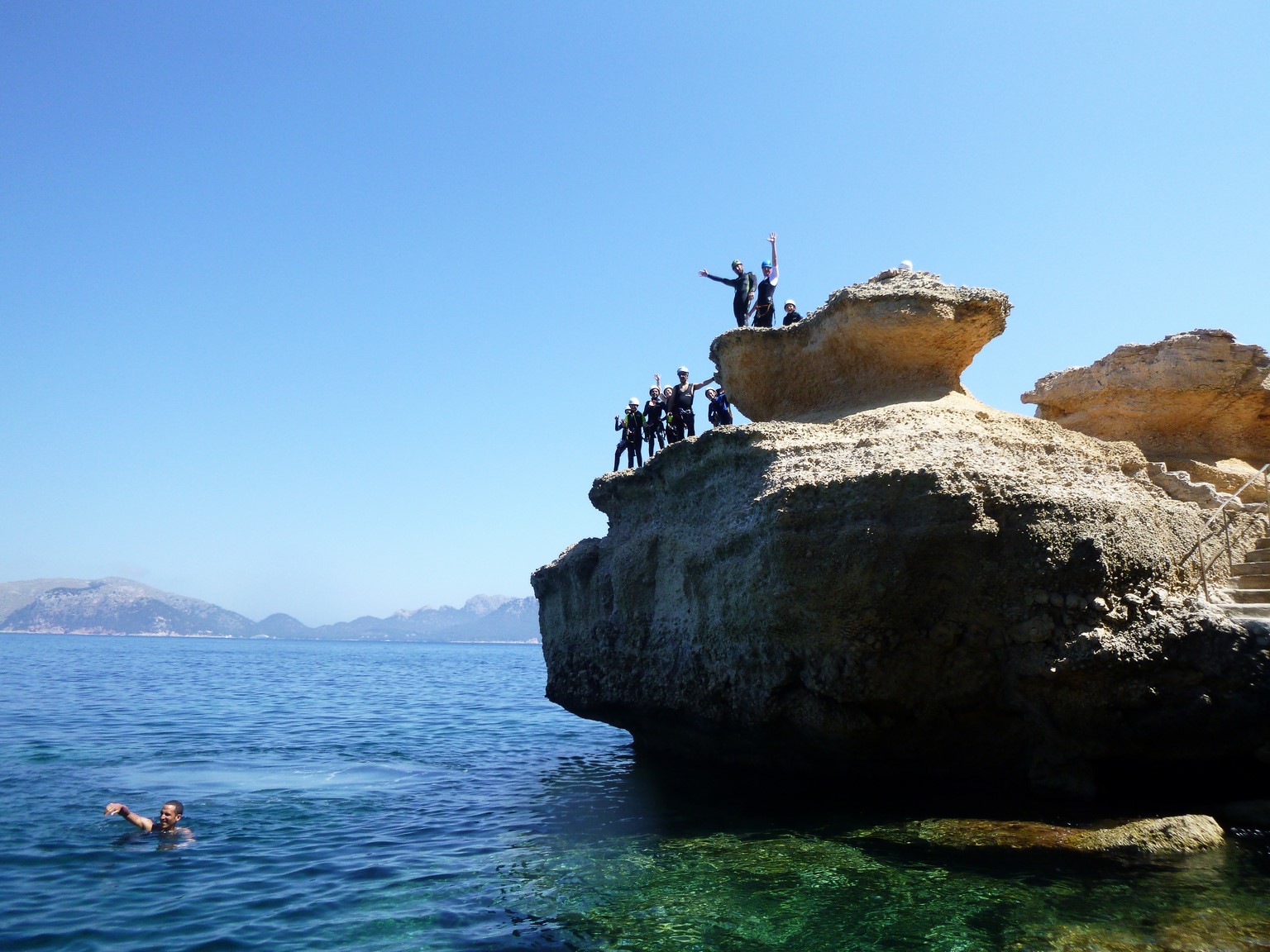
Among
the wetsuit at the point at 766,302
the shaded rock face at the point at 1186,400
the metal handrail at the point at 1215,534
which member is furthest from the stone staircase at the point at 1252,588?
the wetsuit at the point at 766,302

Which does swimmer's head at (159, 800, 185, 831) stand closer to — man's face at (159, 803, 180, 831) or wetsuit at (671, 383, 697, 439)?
man's face at (159, 803, 180, 831)

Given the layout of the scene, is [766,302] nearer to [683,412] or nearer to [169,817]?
[683,412]

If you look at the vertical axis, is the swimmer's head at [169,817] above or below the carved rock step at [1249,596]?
below

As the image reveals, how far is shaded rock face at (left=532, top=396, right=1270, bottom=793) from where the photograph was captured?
31.8 ft

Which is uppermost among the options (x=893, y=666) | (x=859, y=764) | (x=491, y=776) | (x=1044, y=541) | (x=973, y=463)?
(x=973, y=463)

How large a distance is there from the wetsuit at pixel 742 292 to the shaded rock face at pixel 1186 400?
683cm

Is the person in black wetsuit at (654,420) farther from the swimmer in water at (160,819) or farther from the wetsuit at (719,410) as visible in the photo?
the swimmer in water at (160,819)

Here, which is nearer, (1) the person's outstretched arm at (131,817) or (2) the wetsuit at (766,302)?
(1) the person's outstretched arm at (131,817)

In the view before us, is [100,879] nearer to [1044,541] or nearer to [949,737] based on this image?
[949,737]

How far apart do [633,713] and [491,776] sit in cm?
304

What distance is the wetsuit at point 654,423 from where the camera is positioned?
17.0m

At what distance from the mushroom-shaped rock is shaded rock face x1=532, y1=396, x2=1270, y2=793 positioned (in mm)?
1206

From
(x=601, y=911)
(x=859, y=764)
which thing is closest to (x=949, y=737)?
(x=859, y=764)

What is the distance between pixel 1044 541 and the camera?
971cm
